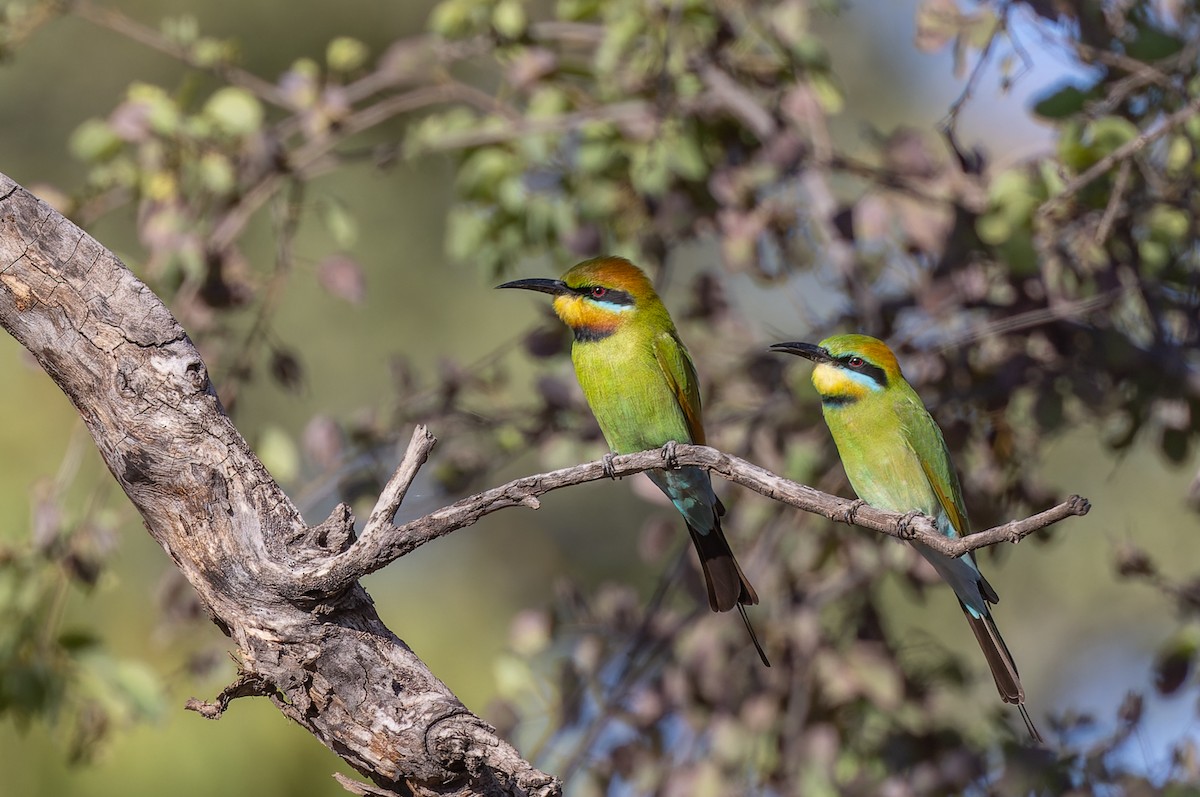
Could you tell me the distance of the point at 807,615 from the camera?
3.13m

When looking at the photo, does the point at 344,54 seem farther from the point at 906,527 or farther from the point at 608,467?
the point at 906,527

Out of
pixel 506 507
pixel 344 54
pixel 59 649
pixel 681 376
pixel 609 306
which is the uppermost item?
pixel 344 54

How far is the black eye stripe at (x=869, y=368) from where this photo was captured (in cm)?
268

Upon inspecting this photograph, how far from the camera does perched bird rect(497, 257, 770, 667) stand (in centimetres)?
282

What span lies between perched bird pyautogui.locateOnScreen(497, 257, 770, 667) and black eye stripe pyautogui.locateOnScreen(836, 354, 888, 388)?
396 mm

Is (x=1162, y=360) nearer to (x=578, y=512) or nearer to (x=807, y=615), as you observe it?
(x=807, y=615)

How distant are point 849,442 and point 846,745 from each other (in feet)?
3.13

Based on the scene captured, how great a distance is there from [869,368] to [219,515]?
1.38m

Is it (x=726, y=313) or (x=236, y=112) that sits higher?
(x=236, y=112)

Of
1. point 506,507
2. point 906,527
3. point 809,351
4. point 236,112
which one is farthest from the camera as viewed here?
point 236,112

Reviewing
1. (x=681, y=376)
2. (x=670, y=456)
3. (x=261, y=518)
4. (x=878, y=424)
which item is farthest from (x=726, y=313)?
(x=261, y=518)

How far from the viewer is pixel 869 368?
268 centimetres

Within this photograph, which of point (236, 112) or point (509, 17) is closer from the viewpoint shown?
point (236, 112)

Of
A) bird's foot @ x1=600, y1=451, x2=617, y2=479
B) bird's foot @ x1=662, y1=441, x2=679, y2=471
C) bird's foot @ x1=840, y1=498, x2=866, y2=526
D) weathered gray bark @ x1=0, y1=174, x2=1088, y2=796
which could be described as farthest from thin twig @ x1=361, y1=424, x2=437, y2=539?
bird's foot @ x1=840, y1=498, x2=866, y2=526
